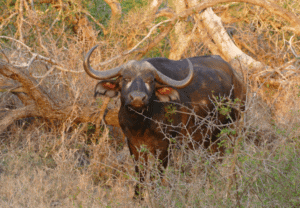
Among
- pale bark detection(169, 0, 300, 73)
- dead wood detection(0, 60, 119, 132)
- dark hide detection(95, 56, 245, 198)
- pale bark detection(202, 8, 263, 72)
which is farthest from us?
pale bark detection(202, 8, 263, 72)

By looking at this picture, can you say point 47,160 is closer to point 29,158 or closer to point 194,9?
point 29,158

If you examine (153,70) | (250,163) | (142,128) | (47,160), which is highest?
(153,70)

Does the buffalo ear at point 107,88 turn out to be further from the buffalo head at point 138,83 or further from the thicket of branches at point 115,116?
the thicket of branches at point 115,116

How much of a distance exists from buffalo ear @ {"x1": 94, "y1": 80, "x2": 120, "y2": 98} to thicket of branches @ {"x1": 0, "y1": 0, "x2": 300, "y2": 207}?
947mm

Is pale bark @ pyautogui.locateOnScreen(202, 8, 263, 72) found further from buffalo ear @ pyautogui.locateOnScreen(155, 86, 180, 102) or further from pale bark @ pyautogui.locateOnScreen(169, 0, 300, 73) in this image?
buffalo ear @ pyautogui.locateOnScreen(155, 86, 180, 102)

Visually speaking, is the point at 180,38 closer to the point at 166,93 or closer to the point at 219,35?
the point at 219,35

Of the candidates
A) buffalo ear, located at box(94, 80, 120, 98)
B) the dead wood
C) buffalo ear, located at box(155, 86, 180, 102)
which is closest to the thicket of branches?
the dead wood

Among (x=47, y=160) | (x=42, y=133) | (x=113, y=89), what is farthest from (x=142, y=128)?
(x=42, y=133)

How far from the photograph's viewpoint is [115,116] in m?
6.78

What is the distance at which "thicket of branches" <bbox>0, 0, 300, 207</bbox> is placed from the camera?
143 inches

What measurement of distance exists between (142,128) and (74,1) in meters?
4.52

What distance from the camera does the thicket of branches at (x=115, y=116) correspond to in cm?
362

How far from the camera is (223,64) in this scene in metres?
6.73

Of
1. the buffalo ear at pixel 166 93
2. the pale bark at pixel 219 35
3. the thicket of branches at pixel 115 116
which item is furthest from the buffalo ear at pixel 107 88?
the pale bark at pixel 219 35
